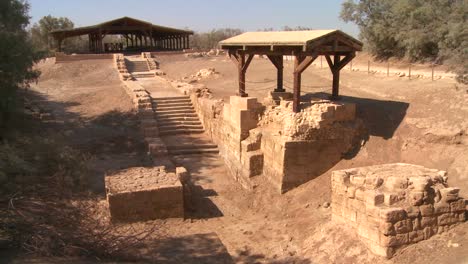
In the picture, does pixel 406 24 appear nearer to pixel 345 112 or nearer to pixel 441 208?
pixel 345 112

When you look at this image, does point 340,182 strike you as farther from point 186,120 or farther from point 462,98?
point 186,120

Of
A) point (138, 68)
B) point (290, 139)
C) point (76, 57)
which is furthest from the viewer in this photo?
point (76, 57)

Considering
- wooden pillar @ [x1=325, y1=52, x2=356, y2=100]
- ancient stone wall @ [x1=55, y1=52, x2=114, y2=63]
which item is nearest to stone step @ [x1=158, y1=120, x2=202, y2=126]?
wooden pillar @ [x1=325, y1=52, x2=356, y2=100]

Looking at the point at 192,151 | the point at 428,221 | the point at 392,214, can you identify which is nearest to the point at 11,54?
the point at 192,151

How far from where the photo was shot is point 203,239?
8445mm

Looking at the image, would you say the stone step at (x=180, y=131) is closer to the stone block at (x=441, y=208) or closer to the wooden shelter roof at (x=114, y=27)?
the stone block at (x=441, y=208)

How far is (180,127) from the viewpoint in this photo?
16.3m

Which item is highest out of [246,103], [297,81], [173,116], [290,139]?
[297,81]

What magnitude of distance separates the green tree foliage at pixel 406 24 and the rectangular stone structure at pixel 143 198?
1171 cm

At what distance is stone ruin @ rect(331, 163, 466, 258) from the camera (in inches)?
249

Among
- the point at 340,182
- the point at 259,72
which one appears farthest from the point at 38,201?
the point at 259,72

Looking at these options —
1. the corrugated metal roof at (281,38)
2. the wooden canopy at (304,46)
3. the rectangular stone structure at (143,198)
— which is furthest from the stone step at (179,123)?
the rectangular stone structure at (143,198)

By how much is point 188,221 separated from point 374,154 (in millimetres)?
4557

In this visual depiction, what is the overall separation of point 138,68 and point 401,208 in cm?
2275
